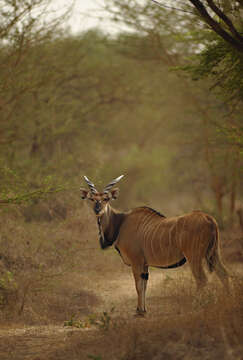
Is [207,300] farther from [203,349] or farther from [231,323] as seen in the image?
[203,349]

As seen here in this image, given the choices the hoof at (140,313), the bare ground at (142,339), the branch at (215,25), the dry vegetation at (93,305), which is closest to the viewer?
the bare ground at (142,339)

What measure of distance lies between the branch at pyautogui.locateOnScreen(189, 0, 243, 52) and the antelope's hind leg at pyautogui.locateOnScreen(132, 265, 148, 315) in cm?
280

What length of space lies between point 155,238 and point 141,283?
0.56m

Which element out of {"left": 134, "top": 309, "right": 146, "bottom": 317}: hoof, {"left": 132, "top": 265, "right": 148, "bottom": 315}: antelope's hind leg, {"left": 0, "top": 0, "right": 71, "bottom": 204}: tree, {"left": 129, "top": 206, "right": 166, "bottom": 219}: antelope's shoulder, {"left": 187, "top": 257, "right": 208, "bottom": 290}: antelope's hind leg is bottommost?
{"left": 134, "top": 309, "right": 146, "bottom": 317}: hoof

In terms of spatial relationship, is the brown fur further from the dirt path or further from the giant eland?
the dirt path

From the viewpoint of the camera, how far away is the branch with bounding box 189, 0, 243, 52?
520cm

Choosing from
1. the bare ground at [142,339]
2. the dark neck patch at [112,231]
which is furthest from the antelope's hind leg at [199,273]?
the dark neck patch at [112,231]

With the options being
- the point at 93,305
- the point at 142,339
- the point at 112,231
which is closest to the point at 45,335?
the point at 142,339

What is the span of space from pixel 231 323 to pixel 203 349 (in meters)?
0.46

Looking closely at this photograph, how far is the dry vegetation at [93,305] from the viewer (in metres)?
4.63

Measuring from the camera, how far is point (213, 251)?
232 inches

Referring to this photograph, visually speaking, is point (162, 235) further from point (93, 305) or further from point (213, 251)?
point (93, 305)

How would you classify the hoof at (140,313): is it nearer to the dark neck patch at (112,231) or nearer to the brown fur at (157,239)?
the brown fur at (157,239)

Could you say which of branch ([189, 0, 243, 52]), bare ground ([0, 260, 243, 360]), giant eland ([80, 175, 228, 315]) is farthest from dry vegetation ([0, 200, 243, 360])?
branch ([189, 0, 243, 52])
